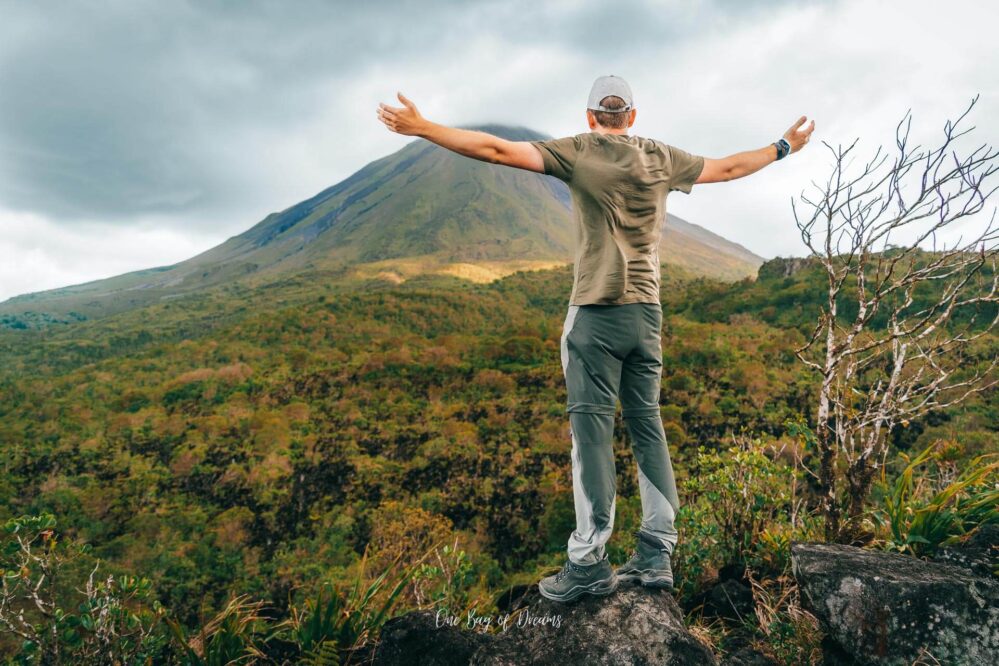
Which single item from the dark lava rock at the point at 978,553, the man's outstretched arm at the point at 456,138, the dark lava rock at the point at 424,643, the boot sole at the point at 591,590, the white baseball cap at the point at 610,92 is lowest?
the dark lava rock at the point at 424,643

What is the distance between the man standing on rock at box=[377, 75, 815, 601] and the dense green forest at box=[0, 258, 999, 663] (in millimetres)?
853

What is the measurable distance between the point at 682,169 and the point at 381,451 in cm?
1106

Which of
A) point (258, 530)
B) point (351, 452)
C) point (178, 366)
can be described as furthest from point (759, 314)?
point (178, 366)

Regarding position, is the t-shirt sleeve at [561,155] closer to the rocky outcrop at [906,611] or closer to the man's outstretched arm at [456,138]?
the man's outstretched arm at [456,138]

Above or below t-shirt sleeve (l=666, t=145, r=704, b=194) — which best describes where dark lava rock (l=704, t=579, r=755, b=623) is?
below

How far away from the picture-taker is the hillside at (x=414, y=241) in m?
74.4

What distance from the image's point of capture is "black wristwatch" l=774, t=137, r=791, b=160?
241 cm

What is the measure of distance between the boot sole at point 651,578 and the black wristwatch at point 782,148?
207 cm

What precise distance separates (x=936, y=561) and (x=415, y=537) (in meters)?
6.91

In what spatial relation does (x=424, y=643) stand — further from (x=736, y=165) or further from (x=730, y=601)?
(x=736, y=165)

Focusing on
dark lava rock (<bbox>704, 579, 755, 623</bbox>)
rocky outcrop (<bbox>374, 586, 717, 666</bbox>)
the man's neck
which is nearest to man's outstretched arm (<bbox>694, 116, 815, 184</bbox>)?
the man's neck

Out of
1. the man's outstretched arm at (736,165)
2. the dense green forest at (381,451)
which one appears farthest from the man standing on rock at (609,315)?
the dense green forest at (381,451)

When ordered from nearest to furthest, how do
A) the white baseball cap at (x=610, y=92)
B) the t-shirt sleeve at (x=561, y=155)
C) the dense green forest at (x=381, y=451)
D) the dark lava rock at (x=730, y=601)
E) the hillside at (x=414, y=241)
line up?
the t-shirt sleeve at (x=561, y=155), the white baseball cap at (x=610, y=92), the dark lava rock at (x=730, y=601), the dense green forest at (x=381, y=451), the hillside at (x=414, y=241)

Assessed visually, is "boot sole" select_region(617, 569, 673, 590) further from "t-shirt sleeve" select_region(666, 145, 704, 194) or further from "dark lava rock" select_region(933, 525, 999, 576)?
"t-shirt sleeve" select_region(666, 145, 704, 194)
